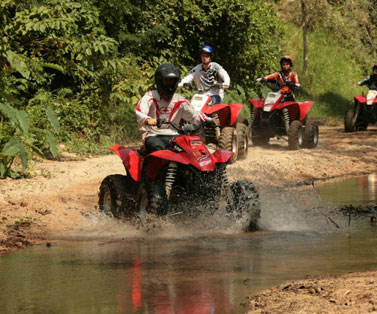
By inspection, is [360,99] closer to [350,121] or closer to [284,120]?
[350,121]

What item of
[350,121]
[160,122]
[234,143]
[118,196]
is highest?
[350,121]

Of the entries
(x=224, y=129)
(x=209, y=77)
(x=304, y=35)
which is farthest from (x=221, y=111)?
(x=304, y=35)

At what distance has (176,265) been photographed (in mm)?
6789

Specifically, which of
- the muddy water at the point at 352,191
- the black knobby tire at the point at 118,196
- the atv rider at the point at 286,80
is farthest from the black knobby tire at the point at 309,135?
the black knobby tire at the point at 118,196

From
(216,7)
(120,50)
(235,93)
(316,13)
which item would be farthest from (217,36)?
(316,13)

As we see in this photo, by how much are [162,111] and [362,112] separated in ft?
40.6

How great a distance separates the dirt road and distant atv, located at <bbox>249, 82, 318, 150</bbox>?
1.25ft

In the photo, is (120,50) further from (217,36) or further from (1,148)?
(1,148)

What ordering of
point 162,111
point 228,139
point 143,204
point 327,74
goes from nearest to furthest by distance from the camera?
1. point 143,204
2. point 162,111
3. point 228,139
4. point 327,74

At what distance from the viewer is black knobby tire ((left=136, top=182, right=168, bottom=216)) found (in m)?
8.44

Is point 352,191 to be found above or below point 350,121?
below

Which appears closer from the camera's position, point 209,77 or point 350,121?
point 209,77

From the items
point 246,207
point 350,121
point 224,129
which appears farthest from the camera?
point 350,121

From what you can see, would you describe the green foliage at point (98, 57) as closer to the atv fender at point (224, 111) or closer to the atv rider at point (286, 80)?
the atv rider at point (286, 80)
